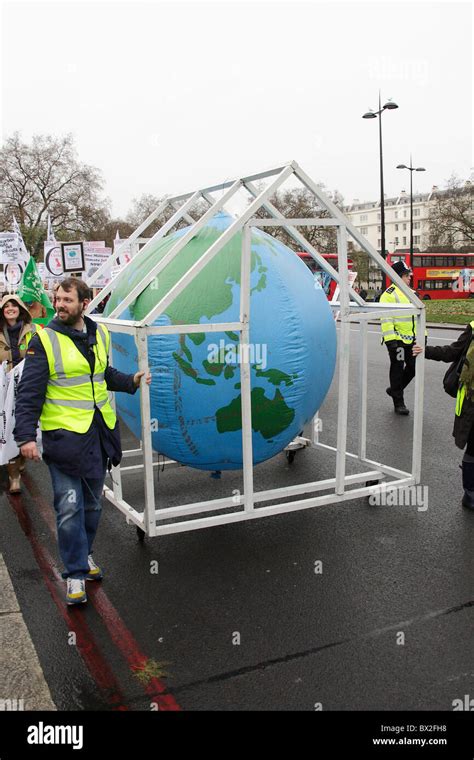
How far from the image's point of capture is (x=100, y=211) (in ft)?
183

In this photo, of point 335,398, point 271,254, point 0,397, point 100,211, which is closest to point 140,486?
point 0,397

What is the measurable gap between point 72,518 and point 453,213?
178ft

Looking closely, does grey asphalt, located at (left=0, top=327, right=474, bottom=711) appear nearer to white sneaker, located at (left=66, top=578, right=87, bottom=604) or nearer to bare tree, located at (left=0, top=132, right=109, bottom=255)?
white sneaker, located at (left=66, top=578, right=87, bottom=604)

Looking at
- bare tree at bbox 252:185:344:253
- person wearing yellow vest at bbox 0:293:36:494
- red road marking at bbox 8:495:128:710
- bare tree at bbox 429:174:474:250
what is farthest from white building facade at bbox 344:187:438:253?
red road marking at bbox 8:495:128:710

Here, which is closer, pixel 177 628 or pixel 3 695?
pixel 3 695

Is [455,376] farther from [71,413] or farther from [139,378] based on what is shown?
[71,413]

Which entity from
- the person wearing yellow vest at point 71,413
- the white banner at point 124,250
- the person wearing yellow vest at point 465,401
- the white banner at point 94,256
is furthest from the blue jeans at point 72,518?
the white banner at point 94,256

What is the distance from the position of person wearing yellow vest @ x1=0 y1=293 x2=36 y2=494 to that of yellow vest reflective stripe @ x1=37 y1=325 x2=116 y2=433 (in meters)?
2.51

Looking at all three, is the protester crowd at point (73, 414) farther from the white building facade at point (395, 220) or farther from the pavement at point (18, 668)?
the white building facade at point (395, 220)

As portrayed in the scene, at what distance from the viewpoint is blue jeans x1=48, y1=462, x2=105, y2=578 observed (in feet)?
12.7

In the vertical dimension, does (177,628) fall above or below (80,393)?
below
